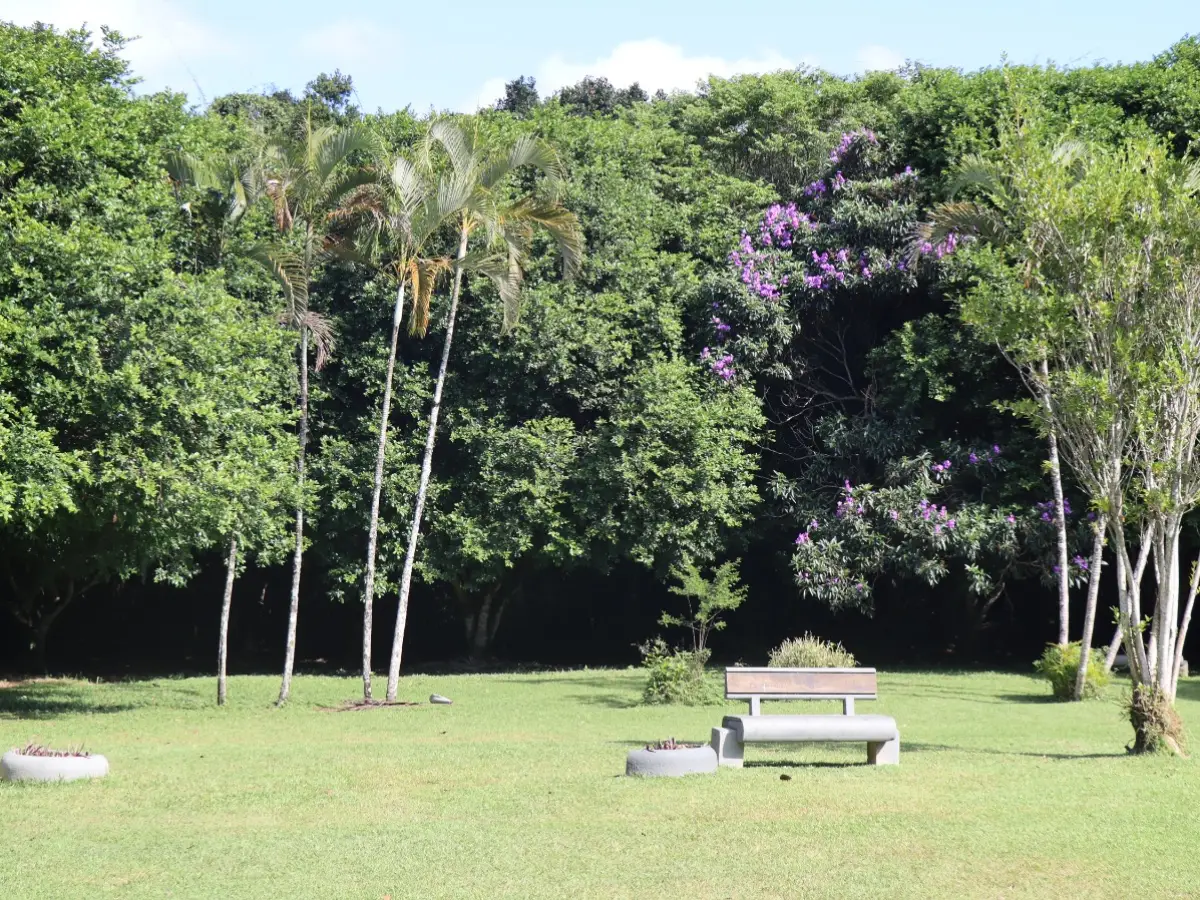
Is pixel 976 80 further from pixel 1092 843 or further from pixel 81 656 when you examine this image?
pixel 81 656

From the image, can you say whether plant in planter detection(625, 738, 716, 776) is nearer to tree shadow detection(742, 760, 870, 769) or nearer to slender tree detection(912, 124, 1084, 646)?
tree shadow detection(742, 760, 870, 769)

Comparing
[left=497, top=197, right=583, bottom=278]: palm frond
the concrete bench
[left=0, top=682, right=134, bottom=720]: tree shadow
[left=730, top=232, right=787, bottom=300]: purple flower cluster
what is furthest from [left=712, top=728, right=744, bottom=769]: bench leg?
[left=730, top=232, right=787, bottom=300]: purple flower cluster

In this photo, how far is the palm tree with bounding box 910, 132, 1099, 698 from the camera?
1119cm

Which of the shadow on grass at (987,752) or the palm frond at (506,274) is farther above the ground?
the palm frond at (506,274)

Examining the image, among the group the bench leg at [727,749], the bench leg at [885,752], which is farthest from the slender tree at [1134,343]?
the bench leg at [727,749]

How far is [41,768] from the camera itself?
8.81 m

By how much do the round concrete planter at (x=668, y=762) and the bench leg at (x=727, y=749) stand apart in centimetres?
53

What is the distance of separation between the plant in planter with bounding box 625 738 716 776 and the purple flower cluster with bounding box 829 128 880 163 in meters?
17.0

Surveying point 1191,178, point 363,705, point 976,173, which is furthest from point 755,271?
point 1191,178

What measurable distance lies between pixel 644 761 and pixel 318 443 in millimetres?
15575

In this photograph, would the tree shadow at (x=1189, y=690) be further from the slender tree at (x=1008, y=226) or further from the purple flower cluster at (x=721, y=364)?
the purple flower cluster at (x=721, y=364)

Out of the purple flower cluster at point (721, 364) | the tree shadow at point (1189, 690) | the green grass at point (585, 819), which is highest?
the purple flower cluster at point (721, 364)

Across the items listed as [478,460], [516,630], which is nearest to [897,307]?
[478,460]

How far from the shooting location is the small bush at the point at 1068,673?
1658 centimetres
